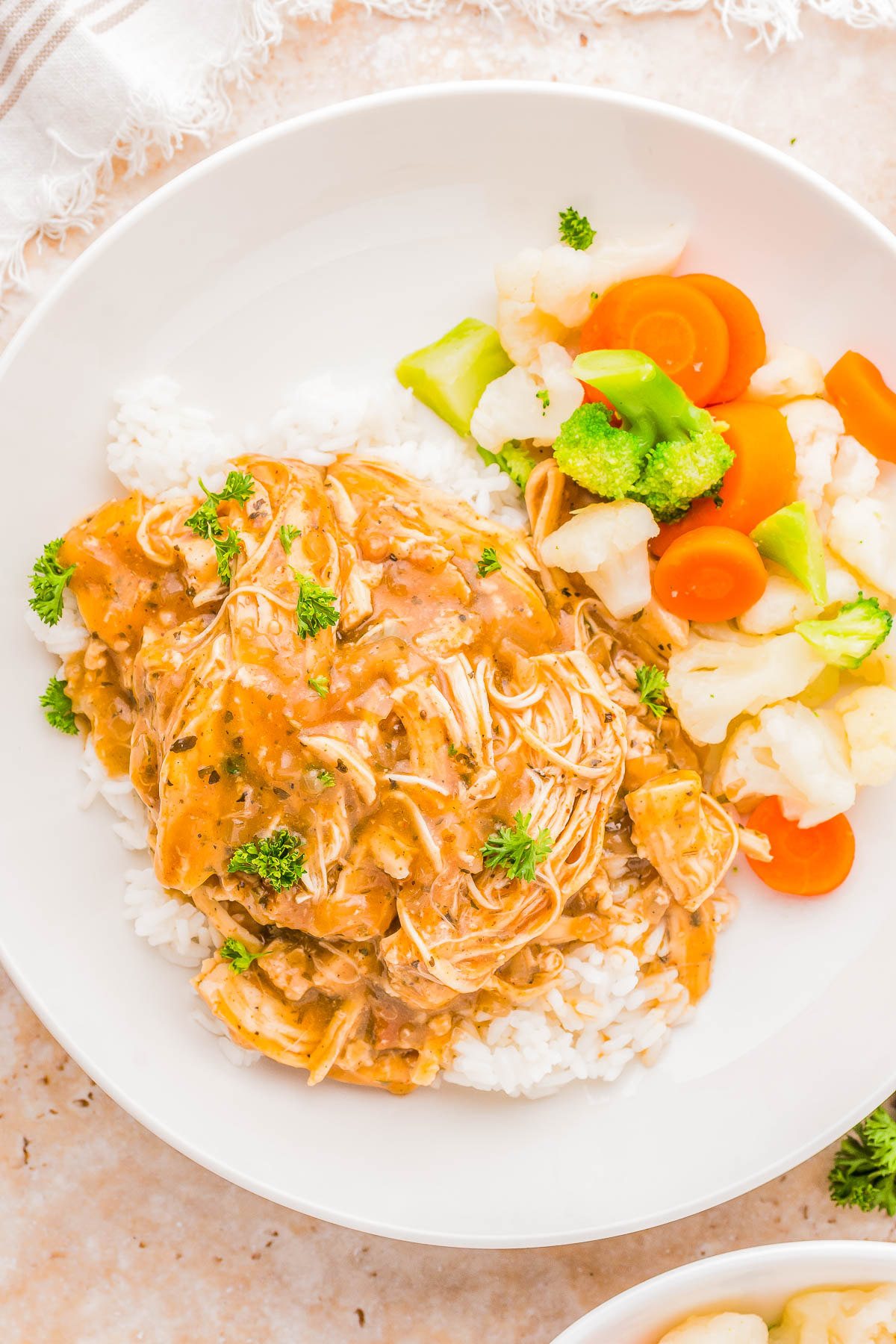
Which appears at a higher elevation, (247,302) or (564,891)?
(247,302)

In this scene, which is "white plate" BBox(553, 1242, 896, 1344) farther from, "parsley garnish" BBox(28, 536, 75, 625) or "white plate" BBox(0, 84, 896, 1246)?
"parsley garnish" BBox(28, 536, 75, 625)

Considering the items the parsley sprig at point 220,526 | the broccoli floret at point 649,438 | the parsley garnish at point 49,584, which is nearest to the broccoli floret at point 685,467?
the broccoli floret at point 649,438

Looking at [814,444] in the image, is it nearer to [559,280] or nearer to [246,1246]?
[559,280]

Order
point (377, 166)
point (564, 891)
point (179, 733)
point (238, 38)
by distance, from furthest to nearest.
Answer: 1. point (238, 38)
2. point (377, 166)
3. point (564, 891)
4. point (179, 733)

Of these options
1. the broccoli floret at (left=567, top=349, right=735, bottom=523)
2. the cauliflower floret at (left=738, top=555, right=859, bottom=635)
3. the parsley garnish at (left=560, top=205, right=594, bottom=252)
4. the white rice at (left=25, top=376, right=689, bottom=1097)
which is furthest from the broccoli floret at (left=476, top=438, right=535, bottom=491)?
the cauliflower floret at (left=738, top=555, right=859, bottom=635)

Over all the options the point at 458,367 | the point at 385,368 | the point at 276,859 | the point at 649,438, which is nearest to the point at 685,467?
the point at 649,438

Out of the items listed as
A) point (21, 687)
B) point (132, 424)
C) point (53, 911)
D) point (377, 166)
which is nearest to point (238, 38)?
point (377, 166)

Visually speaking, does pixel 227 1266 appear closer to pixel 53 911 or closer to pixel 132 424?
pixel 53 911
